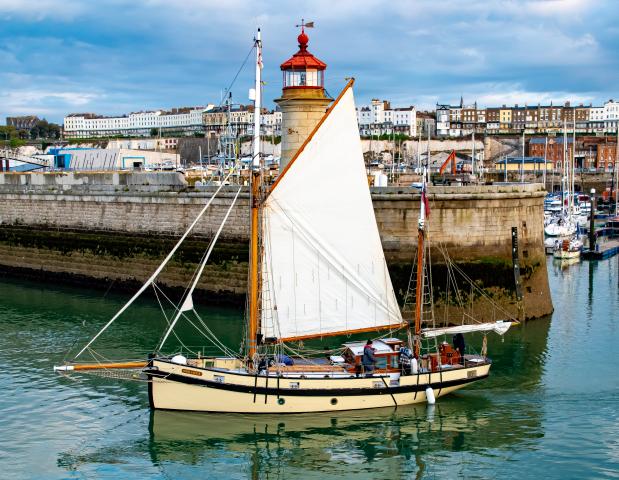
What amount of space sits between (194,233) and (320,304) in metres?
18.3

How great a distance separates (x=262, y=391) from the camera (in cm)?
2241

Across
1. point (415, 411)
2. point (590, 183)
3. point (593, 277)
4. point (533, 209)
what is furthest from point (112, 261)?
point (590, 183)

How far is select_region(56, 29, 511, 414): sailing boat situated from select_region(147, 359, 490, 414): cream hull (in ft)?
0.09

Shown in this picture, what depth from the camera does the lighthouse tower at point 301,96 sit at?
36.5 meters

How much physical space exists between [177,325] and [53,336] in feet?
16.3

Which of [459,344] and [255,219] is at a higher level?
[255,219]

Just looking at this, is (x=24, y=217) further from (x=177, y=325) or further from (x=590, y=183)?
(x=590, y=183)

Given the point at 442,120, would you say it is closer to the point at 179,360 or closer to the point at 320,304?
the point at 320,304

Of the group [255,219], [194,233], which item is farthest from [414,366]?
[194,233]

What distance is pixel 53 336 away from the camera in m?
32.6

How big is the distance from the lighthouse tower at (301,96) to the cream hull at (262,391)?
51.3 feet

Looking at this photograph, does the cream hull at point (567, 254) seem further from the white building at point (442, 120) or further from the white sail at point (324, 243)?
the white building at point (442, 120)

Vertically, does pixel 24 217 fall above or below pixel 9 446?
above

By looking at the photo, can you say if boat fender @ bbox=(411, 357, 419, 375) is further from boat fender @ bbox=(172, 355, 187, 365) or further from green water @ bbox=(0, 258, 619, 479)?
boat fender @ bbox=(172, 355, 187, 365)
